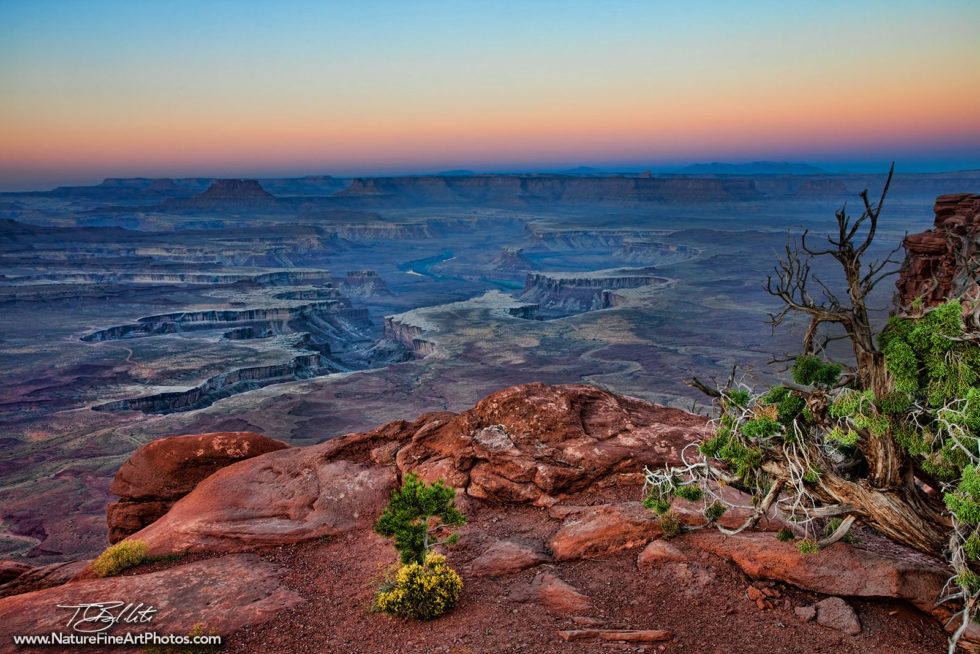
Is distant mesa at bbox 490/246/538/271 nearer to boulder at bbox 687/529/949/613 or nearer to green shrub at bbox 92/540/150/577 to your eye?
green shrub at bbox 92/540/150/577

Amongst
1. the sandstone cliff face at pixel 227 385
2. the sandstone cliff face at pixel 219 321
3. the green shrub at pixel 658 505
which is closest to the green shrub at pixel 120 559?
the green shrub at pixel 658 505

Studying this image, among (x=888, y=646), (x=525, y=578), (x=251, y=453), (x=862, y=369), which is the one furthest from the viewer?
(x=251, y=453)

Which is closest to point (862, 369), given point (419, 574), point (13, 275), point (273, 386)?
point (419, 574)

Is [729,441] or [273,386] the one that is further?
[273,386]

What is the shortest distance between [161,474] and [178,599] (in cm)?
670

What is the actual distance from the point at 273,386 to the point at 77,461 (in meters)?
19.2

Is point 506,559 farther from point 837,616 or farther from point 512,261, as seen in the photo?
point 512,261

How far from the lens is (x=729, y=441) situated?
10.2 meters

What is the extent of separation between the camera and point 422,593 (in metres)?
9.88

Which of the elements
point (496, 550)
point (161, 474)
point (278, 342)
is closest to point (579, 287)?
point (278, 342)

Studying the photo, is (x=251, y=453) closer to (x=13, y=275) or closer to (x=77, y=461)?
(x=77, y=461)

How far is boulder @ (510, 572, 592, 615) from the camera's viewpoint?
983cm

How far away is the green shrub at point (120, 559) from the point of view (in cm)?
1241
